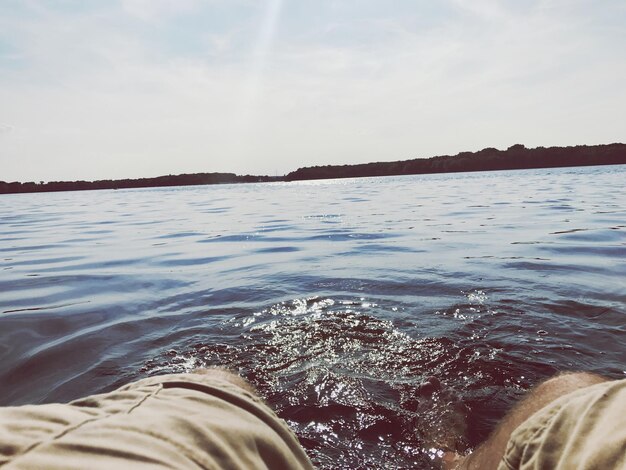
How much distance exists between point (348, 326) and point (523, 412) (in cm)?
220

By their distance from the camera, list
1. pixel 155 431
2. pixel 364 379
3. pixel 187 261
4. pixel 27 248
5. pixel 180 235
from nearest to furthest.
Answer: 1. pixel 155 431
2. pixel 364 379
3. pixel 187 261
4. pixel 27 248
5. pixel 180 235

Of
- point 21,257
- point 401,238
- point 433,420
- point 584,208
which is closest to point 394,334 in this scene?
point 433,420

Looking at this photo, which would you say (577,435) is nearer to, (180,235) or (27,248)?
(180,235)

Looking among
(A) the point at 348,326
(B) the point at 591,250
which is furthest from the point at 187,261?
(B) the point at 591,250

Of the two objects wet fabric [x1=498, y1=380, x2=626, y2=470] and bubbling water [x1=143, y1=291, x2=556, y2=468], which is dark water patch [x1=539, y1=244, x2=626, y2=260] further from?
wet fabric [x1=498, y1=380, x2=626, y2=470]

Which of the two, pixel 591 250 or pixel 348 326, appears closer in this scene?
pixel 348 326

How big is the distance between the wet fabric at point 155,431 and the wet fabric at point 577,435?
0.68m

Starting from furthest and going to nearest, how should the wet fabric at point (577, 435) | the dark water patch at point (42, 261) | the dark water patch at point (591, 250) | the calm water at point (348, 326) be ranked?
the dark water patch at point (42, 261), the dark water patch at point (591, 250), the calm water at point (348, 326), the wet fabric at point (577, 435)

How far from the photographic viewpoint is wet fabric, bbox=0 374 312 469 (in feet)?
2.30

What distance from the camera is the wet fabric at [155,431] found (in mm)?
700

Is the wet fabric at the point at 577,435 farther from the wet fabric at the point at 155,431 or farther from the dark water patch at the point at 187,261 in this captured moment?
the dark water patch at the point at 187,261

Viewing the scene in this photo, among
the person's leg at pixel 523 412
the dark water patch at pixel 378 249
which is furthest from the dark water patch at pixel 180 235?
the person's leg at pixel 523 412

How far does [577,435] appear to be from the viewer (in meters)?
1.04

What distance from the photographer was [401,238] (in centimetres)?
912
